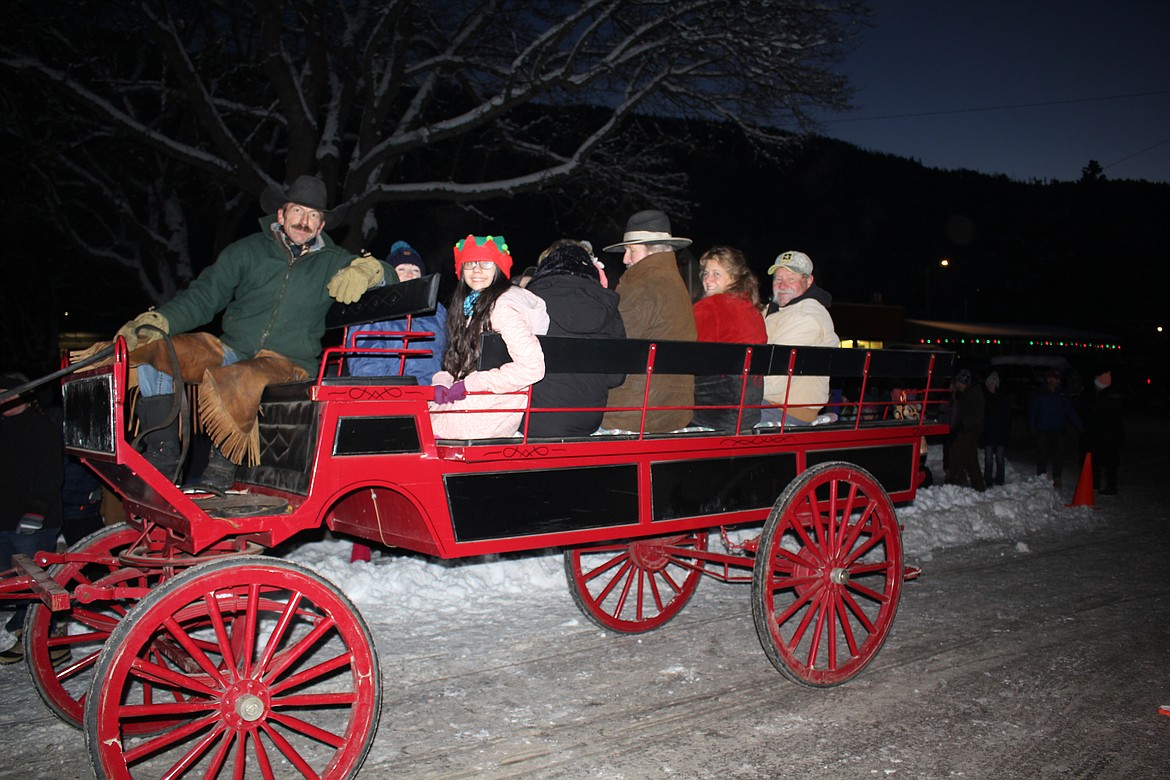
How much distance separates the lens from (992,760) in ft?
11.6

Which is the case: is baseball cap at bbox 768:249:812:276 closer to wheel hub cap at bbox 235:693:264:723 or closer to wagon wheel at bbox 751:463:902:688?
wagon wheel at bbox 751:463:902:688

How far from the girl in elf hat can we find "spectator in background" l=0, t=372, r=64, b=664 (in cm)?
296

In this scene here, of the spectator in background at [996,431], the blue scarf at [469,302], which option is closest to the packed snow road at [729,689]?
the blue scarf at [469,302]

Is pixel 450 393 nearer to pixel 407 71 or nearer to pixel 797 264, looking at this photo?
pixel 797 264

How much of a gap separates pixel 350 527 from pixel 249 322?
Result: 1.10 meters

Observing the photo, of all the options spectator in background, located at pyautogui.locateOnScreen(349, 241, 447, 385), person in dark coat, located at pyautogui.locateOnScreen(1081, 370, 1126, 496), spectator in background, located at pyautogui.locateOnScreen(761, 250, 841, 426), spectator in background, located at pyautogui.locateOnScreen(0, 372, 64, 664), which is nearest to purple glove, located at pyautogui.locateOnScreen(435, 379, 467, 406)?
spectator in background, located at pyautogui.locateOnScreen(349, 241, 447, 385)

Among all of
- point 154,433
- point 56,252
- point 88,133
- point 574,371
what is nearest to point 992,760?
point 574,371

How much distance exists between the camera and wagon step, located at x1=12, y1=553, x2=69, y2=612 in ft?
9.36

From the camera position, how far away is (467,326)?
395 cm

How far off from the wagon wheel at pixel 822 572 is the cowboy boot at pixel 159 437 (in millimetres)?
2680

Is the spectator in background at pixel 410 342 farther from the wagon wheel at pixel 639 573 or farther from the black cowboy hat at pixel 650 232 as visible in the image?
the wagon wheel at pixel 639 573

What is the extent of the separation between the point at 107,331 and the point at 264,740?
26.5m

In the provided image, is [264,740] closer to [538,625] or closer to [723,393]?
[538,625]

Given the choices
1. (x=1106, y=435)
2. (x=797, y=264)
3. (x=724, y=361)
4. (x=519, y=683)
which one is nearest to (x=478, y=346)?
(x=724, y=361)
